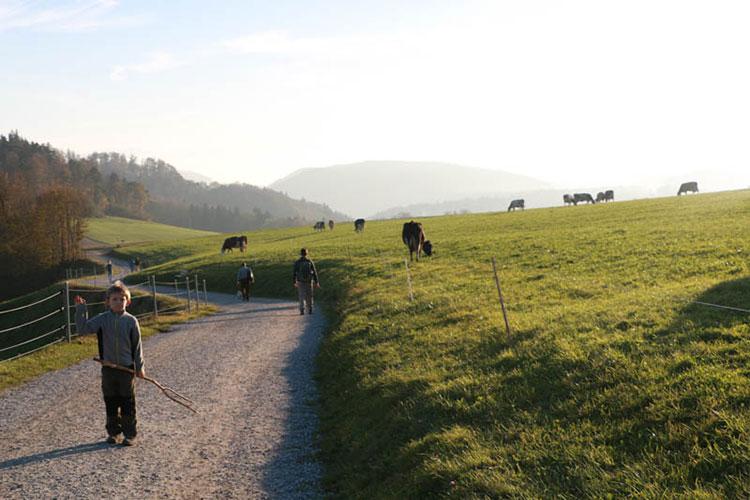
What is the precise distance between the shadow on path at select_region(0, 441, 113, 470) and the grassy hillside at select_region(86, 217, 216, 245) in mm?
112364

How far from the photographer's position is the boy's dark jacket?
903 centimetres

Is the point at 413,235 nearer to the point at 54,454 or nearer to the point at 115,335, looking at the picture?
the point at 115,335

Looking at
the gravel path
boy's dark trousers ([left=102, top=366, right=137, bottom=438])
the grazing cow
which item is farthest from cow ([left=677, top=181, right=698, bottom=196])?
boy's dark trousers ([left=102, top=366, right=137, bottom=438])

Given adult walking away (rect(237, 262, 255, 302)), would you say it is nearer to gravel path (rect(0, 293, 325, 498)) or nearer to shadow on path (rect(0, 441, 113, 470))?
gravel path (rect(0, 293, 325, 498))

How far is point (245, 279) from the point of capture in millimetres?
32500

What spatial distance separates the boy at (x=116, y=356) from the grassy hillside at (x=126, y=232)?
11228 cm

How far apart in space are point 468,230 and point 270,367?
39.3m

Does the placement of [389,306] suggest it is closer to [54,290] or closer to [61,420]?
[61,420]

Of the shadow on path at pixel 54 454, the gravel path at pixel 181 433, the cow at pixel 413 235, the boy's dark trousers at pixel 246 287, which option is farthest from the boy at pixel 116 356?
the cow at pixel 413 235

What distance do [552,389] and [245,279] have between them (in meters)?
26.1

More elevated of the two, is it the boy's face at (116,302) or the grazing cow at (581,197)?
the grazing cow at (581,197)

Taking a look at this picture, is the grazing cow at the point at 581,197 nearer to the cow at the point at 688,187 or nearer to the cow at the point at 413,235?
the cow at the point at 688,187

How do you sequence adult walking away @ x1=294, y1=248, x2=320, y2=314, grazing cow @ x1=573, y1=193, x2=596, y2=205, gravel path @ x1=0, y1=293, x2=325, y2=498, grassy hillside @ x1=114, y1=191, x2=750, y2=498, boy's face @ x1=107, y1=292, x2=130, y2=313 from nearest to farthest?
grassy hillside @ x1=114, y1=191, x2=750, y2=498 → gravel path @ x1=0, y1=293, x2=325, y2=498 → boy's face @ x1=107, y1=292, x2=130, y2=313 → adult walking away @ x1=294, y1=248, x2=320, y2=314 → grazing cow @ x1=573, y1=193, x2=596, y2=205

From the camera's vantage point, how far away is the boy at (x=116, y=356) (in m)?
9.04
